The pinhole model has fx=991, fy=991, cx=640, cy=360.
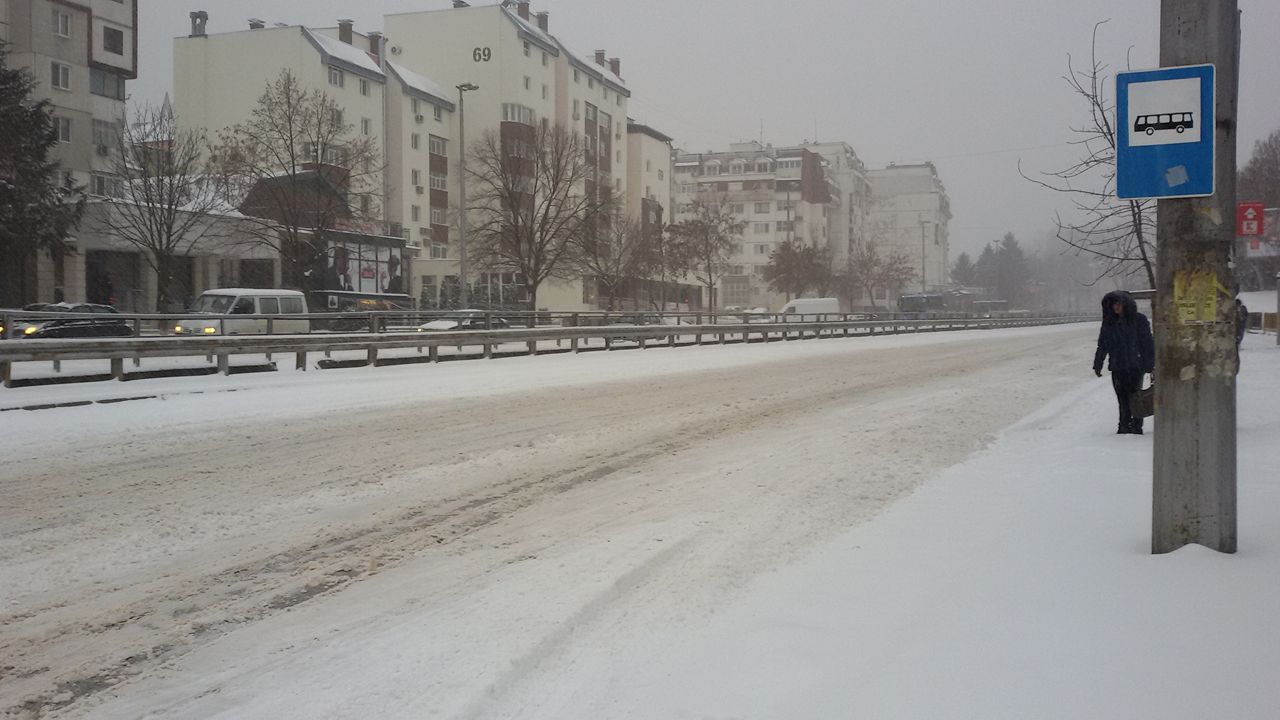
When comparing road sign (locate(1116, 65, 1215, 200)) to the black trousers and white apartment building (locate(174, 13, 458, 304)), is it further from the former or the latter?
white apartment building (locate(174, 13, 458, 304))

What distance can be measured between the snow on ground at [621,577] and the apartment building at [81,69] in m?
40.7

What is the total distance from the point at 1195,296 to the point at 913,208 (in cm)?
17261

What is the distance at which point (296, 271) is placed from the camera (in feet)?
138

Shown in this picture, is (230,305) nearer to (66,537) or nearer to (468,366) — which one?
(468,366)

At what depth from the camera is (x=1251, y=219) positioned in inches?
882

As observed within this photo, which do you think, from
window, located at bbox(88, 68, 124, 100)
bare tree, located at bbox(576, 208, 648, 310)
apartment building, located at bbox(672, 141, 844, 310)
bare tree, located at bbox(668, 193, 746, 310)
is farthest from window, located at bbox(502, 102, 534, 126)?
apartment building, located at bbox(672, 141, 844, 310)

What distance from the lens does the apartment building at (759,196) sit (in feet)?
389

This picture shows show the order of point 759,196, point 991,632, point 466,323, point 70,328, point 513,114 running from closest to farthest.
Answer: point 991,632 < point 70,328 < point 466,323 < point 513,114 < point 759,196

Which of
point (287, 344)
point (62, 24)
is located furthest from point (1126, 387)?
point (62, 24)

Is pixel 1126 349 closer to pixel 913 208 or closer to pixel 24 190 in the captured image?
pixel 24 190

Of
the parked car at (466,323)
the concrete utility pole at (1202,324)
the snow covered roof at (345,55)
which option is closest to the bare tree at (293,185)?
the parked car at (466,323)

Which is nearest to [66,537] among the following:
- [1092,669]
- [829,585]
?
[829,585]

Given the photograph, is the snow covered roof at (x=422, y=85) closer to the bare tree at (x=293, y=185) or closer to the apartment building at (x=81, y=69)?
the apartment building at (x=81, y=69)

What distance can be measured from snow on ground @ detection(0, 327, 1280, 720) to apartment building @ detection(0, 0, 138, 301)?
4068 cm
